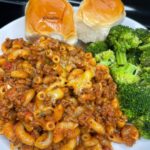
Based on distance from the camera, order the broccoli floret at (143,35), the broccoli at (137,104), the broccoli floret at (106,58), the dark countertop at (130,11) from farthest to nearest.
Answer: the dark countertop at (130,11) → the broccoli floret at (143,35) → the broccoli floret at (106,58) → the broccoli at (137,104)

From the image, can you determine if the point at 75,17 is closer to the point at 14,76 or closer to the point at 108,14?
the point at 108,14

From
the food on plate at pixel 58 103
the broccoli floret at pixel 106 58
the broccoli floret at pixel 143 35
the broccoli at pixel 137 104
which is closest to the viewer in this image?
the food on plate at pixel 58 103

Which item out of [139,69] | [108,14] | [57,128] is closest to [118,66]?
[139,69]

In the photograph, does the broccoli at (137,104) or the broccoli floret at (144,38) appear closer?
the broccoli at (137,104)

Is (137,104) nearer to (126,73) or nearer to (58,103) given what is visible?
(126,73)

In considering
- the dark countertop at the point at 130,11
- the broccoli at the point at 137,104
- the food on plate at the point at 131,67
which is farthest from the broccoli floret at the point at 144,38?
the dark countertop at the point at 130,11

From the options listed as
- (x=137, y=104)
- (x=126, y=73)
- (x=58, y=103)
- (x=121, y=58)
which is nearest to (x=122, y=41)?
(x=121, y=58)

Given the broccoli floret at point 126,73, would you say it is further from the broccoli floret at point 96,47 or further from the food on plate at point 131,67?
the broccoli floret at point 96,47

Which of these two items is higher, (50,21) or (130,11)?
(50,21)
